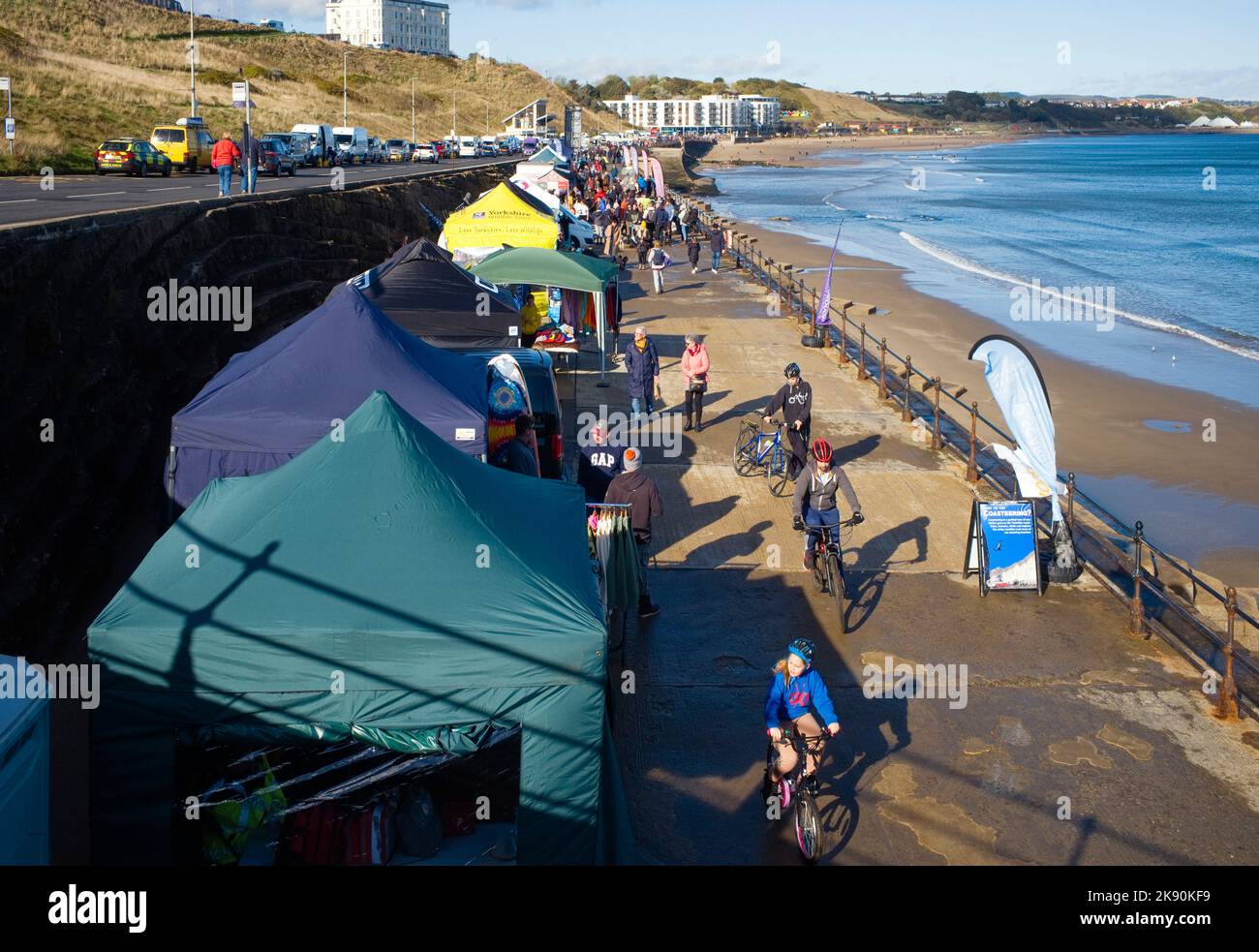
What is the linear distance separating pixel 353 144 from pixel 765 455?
5155 centimetres

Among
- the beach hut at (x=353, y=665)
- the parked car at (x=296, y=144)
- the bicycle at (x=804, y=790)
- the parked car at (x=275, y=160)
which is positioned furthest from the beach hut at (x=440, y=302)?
the parked car at (x=296, y=144)

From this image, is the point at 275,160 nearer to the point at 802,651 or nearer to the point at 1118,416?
the point at 1118,416

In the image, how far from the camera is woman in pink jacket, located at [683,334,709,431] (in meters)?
16.6

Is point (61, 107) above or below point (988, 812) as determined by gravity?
above

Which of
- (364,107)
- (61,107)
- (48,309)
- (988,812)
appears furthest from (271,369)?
(364,107)

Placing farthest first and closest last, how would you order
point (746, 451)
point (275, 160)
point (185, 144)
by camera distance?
point (275, 160)
point (185, 144)
point (746, 451)

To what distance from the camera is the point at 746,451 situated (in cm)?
1501

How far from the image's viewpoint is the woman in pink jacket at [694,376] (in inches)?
653

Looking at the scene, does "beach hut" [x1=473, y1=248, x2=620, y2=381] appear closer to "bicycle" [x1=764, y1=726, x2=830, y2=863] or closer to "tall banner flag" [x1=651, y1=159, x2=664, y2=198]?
"bicycle" [x1=764, y1=726, x2=830, y2=863]

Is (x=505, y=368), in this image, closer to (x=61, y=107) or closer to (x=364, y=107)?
(x=61, y=107)

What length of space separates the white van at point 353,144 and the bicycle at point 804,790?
56.6 meters

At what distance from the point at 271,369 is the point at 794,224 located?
5798 centimetres

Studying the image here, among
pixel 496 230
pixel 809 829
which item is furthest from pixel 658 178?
pixel 809 829

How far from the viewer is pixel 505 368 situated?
1295 centimetres
